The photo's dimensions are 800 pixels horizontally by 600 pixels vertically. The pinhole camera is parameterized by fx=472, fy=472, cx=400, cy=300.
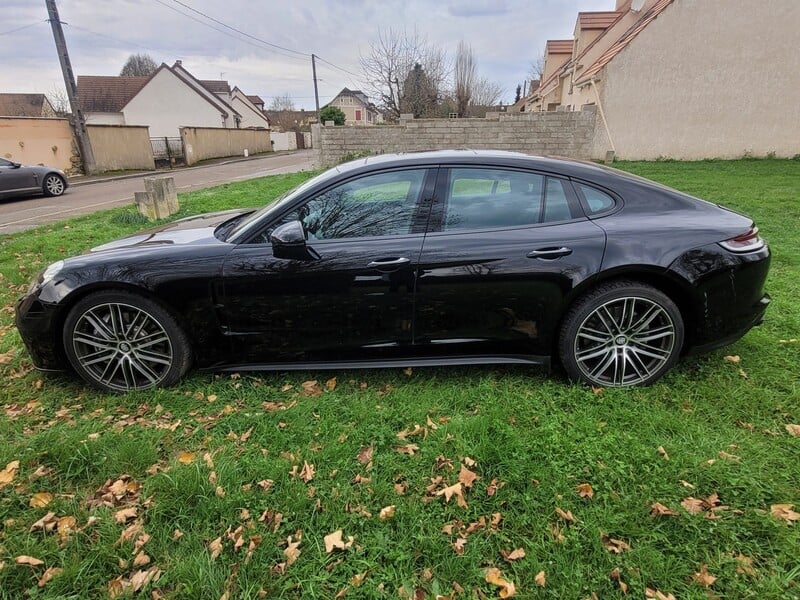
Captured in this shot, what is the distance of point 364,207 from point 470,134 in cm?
1300

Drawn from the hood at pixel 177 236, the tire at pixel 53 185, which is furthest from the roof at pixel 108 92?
the hood at pixel 177 236

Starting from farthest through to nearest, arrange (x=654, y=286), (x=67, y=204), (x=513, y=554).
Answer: (x=67, y=204) < (x=654, y=286) < (x=513, y=554)

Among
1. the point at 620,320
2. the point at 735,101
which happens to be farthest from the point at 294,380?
the point at 735,101

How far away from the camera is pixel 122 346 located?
9.68 feet

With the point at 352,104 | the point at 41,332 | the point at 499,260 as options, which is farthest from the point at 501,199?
the point at 352,104

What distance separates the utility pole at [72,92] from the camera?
55.3 ft

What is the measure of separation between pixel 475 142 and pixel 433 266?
1320 cm

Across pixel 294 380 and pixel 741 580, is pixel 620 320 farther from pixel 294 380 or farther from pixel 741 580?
pixel 294 380

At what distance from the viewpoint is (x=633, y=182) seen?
9.82 feet

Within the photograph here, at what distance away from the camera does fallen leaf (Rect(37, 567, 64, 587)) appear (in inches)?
71.4

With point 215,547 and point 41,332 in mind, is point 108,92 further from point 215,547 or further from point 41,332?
point 215,547

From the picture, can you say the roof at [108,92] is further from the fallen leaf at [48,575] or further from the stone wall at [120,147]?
the fallen leaf at [48,575]

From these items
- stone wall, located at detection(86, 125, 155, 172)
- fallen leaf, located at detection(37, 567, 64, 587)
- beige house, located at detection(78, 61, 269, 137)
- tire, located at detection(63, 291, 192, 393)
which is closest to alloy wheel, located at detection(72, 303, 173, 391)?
tire, located at detection(63, 291, 192, 393)

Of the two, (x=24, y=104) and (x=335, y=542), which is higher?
(x=24, y=104)
